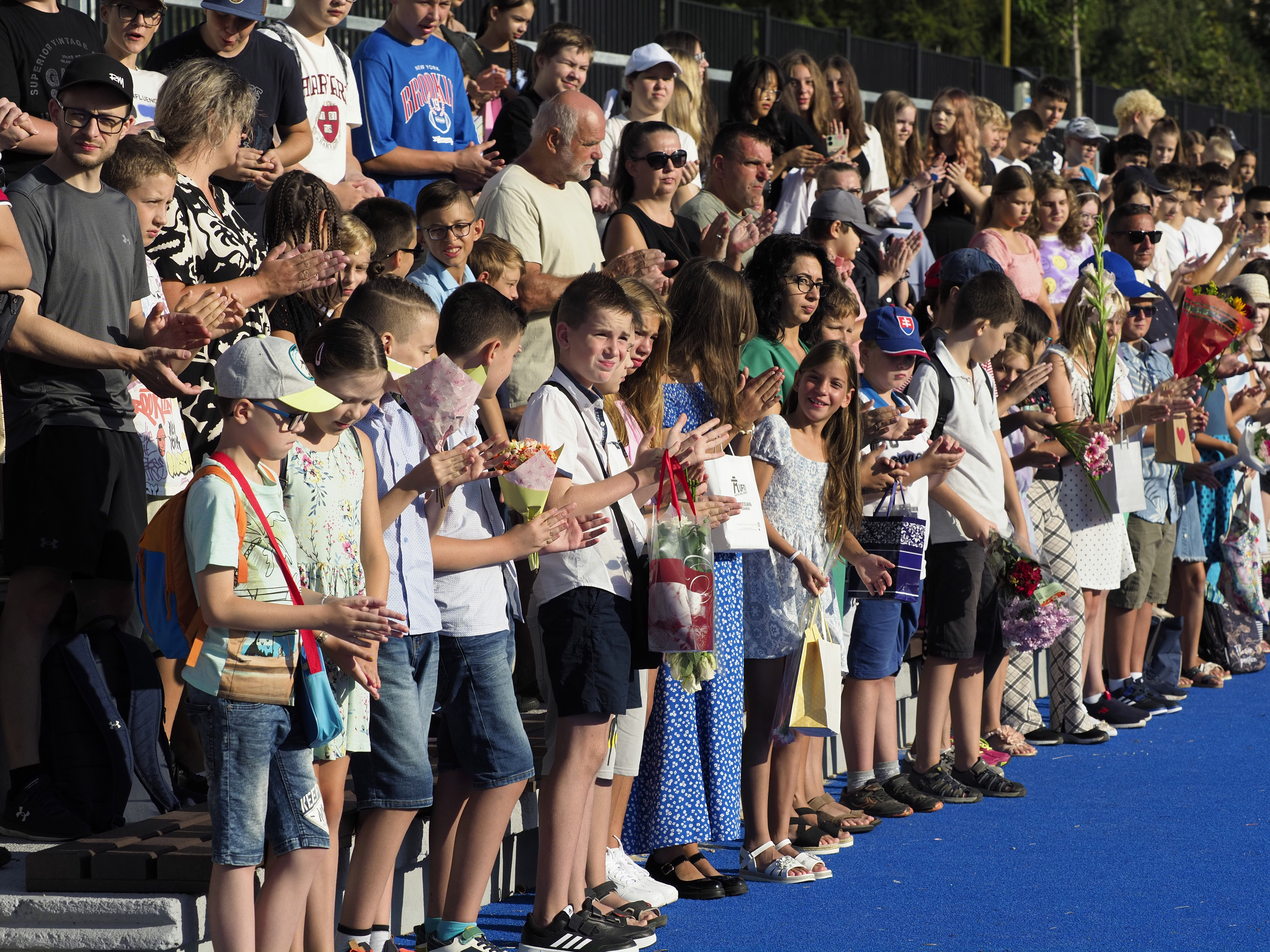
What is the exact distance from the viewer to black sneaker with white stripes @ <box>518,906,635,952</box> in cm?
468

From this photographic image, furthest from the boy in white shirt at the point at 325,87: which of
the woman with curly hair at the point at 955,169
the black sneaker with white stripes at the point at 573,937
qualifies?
the woman with curly hair at the point at 955,169

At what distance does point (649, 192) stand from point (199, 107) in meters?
2.48

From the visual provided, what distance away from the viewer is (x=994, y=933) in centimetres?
504

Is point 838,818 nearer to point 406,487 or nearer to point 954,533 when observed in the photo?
point 954,533

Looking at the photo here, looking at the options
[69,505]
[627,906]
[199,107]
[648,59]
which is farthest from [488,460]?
[648,59]

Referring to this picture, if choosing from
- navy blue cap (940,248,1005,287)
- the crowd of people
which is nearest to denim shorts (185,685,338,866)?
the crowd of people

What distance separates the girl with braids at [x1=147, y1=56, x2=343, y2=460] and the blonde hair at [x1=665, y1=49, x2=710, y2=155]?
4.04 meters

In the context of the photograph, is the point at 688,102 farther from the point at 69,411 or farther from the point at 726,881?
the point at 69,411

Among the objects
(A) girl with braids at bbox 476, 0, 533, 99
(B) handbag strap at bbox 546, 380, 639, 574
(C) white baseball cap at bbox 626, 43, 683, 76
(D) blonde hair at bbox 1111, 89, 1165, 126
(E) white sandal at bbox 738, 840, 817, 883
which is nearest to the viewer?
(B) handbag strap at bbox 546, 380, 639, 574

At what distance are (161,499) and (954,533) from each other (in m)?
3.40

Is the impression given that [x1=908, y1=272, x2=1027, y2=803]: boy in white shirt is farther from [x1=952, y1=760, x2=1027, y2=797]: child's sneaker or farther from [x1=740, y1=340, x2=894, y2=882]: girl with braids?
[x1=740, y1=340, x2=894, y2=882]: girl with braids

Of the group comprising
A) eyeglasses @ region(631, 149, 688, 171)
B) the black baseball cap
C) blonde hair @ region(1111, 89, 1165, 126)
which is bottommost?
the black baseball cap

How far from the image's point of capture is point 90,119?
15.5ft

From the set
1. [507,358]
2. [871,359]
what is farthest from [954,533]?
[507,358]
